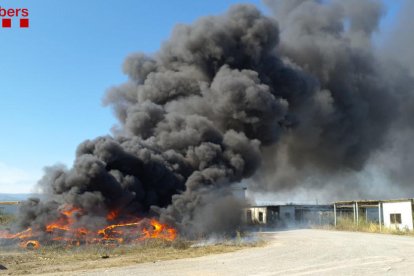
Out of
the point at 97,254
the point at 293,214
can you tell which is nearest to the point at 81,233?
the point at 97,254

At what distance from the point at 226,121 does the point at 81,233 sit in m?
17.1

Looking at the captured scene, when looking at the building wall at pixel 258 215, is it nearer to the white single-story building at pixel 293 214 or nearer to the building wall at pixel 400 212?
the white single-story building at pixel 293 214

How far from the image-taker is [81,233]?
84.2 ft

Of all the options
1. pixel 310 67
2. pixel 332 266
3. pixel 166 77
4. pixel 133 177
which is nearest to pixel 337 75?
pixel 310 67

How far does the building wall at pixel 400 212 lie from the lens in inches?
1406

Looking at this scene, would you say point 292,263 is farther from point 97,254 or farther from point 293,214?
point 293,214

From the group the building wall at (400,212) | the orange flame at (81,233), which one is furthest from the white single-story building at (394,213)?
the orange flame at (81,233)

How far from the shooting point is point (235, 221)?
32.6 metres

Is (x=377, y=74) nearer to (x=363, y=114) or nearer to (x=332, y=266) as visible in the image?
(x=363, y=114)

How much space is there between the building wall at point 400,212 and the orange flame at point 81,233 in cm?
1990

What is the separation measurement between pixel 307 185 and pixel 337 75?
14144 mm

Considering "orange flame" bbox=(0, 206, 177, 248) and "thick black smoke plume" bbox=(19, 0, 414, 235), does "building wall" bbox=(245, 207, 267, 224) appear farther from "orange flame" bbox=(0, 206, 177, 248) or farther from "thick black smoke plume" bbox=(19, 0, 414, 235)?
"orange flame" bbox=(0, 206, 177, 248)

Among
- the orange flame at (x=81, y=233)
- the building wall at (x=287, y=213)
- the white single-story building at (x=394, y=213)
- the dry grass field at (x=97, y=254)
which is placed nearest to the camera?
the dry grass field at (x=97, y=254)

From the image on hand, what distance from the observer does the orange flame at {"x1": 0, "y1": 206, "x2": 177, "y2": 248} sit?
25180 mm
